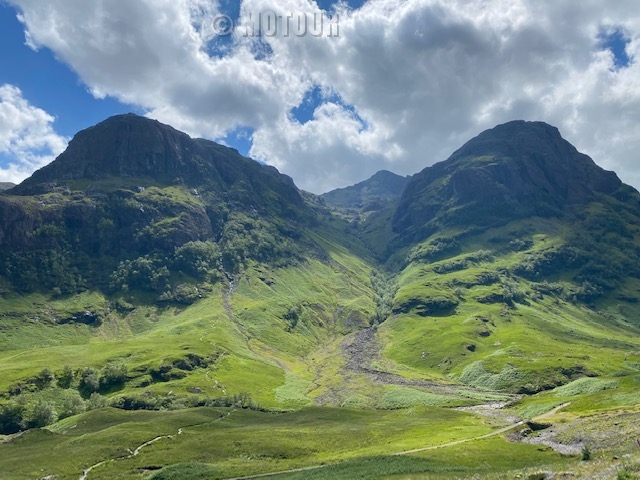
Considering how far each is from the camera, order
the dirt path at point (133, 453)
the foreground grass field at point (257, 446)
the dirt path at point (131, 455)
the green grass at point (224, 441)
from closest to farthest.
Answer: the foreground grass field at point (257, 446)
the dirt path at point (131, 455)
the dirt path at point (133, 453)
the green grass at point (224, 441)

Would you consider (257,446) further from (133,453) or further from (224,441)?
(133,453)

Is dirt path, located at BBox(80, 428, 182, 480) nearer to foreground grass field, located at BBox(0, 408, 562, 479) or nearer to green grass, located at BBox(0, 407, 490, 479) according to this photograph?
foreground grass field, located at BBox(0, 408, 562, 479)

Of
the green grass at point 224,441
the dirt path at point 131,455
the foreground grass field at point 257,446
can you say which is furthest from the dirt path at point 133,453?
the green grass at point 224,441

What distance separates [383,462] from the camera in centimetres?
6606

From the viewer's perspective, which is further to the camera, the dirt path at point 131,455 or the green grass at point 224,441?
the green grass at point 224,441

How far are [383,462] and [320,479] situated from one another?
406 inches

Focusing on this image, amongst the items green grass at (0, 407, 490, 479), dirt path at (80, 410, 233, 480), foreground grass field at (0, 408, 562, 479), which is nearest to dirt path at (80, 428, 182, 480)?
dirt path at (80, 410, 233, 480)

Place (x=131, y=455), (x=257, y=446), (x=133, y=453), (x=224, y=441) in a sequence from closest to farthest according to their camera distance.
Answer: (x=131, y=455)
(x=257, y=446)
(x=133, y=453)
(x=224, y=441)

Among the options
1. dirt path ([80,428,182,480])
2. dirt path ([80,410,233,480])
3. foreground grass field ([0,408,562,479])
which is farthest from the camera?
dirt path ([80,410,233,480])

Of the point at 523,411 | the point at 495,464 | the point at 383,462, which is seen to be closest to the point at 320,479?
the point at 383,462

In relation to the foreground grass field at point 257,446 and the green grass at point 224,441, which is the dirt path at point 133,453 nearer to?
the foreground grass field at point 257,446

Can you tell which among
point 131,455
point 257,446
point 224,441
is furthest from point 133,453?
point 257,446

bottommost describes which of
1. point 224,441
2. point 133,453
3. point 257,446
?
point 133,453

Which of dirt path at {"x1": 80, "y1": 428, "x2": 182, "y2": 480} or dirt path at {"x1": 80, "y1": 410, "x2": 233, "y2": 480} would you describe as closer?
dirt path at {"x1": 80, "y1": 428, "x2": 182, "y2": 480}
